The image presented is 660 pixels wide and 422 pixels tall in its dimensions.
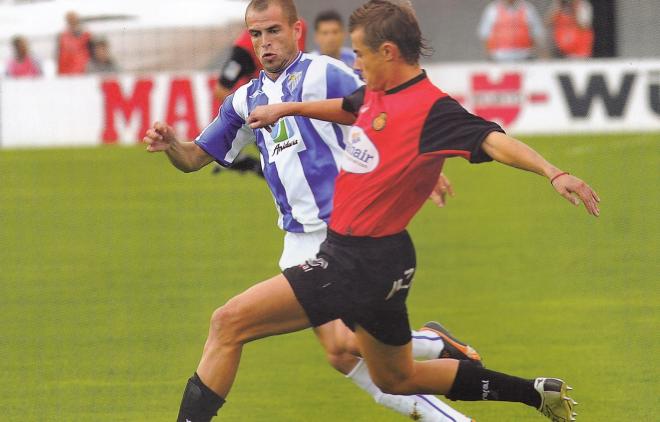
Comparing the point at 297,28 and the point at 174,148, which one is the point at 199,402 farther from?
the point at 297,28

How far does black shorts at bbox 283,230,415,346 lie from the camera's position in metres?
5.89

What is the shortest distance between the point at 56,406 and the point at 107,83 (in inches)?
552

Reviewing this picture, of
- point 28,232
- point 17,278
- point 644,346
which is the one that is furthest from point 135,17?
point 644,346

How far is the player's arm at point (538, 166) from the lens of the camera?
5.27 m

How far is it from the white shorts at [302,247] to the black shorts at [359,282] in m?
0.78

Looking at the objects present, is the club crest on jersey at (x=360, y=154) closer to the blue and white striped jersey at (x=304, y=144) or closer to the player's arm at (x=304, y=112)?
the player's arm at (x=304, y=112)

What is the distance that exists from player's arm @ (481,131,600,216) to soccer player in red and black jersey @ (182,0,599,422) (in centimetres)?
18

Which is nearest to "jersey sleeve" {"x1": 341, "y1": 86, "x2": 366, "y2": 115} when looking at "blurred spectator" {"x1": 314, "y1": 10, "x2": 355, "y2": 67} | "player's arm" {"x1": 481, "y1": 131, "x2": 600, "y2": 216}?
"player's arm" {"x1": 481, "y1": 131, "x2": 600, "y2": 216}

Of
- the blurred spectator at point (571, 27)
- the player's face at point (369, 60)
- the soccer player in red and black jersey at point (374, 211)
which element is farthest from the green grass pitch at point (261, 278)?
the blurred spectator at point (571, 27)

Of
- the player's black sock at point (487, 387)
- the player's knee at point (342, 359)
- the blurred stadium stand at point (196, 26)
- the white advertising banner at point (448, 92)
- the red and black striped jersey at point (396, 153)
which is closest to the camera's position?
the red and black striped jersey at point (396, 153)

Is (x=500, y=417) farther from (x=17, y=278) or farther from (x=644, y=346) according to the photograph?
(x=17, y=278)

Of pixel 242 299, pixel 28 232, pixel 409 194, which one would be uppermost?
pixel 409 194

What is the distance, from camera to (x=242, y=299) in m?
5.96

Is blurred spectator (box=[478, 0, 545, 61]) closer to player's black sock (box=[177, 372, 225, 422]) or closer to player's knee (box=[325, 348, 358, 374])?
player's knee (box=[325, 348, 358, 374])
